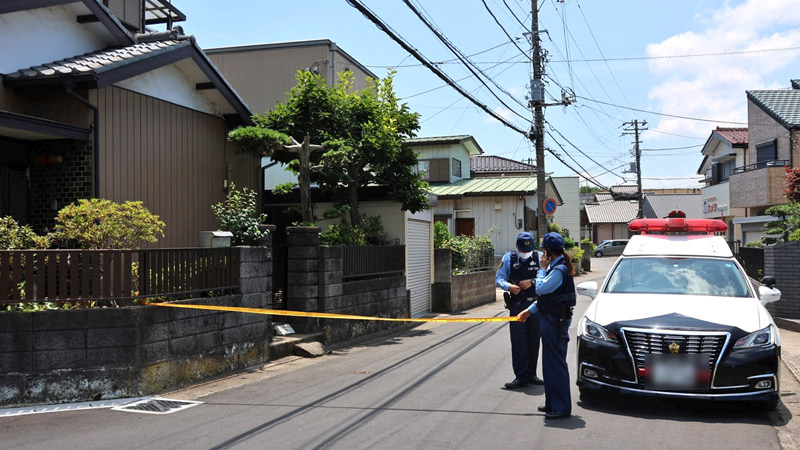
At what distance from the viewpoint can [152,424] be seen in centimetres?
594

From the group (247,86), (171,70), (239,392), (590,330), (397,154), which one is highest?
(247,86)

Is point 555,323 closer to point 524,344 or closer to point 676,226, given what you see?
point 524,344

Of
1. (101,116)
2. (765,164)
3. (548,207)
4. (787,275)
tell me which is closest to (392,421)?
(101,116)

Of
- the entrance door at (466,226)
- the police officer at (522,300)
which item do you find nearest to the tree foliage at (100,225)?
the police officer at (522,300)

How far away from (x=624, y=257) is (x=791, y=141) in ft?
74.8

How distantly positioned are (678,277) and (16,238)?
7.49 m

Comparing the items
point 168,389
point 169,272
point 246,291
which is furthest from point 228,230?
point 168,389

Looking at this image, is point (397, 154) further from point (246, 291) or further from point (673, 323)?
point (673, 323)

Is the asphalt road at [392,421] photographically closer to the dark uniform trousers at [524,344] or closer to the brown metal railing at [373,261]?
the dark uniform trousers at [524,344]

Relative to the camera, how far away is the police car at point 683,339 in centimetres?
579

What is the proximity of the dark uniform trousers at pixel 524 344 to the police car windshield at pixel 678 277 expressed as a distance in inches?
38.4

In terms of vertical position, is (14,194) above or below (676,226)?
above

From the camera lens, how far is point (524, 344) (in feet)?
24.4

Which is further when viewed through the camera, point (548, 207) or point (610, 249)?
point (610, 249)
